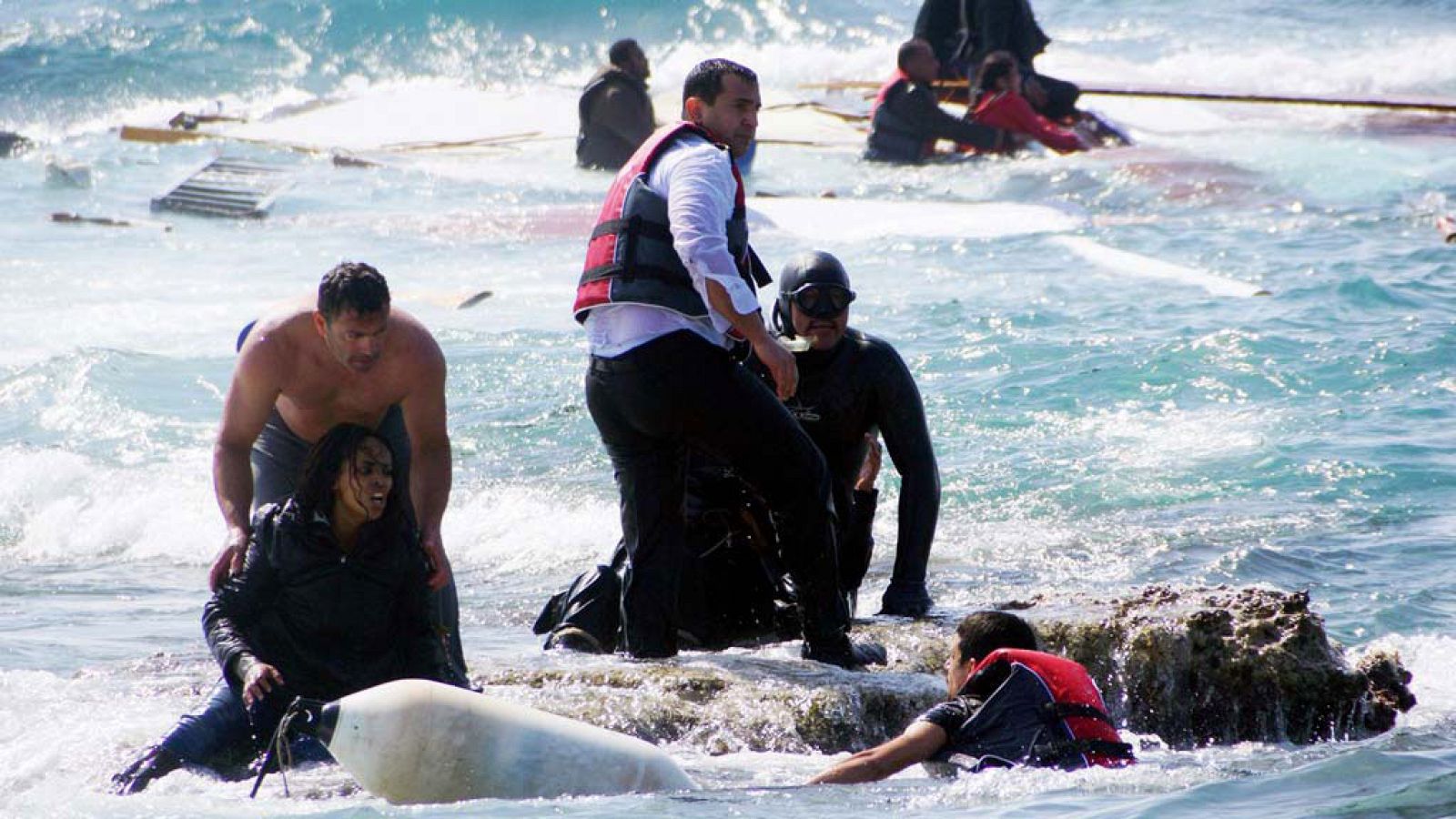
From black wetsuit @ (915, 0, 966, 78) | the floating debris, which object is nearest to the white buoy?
the floating debris

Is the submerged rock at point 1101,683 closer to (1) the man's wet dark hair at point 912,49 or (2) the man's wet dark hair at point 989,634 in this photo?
(2) the man's wet dark hair at point 989,634

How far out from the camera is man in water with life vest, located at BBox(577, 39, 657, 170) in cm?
1709

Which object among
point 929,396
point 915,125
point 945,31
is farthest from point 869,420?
point 945,31

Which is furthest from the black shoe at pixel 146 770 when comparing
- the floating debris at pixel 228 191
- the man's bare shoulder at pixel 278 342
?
the floating debris at pixel 228 191

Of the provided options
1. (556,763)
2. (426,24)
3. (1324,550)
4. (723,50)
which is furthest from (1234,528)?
(426,24)

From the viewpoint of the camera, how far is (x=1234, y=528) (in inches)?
331

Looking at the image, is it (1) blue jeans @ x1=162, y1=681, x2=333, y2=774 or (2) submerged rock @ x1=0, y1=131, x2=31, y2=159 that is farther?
(2) submerged rock @ x1=0, y1=131, x2=31, y2=159

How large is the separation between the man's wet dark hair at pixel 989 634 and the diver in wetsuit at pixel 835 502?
1139mm

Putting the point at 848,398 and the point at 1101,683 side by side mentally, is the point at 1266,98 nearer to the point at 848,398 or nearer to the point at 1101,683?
the point at 848,398

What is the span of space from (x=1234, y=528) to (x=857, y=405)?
2895 millimetres

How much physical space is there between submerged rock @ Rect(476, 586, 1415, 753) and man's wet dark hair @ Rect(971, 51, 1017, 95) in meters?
11.7

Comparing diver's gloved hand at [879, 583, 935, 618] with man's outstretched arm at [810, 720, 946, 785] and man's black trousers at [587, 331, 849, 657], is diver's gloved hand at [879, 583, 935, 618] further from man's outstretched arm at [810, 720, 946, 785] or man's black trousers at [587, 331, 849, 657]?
man's outstretched arm at [810, 720, 946, 785]

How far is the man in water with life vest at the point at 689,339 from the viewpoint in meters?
5.34

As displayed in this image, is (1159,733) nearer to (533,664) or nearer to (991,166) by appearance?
(533,664)
